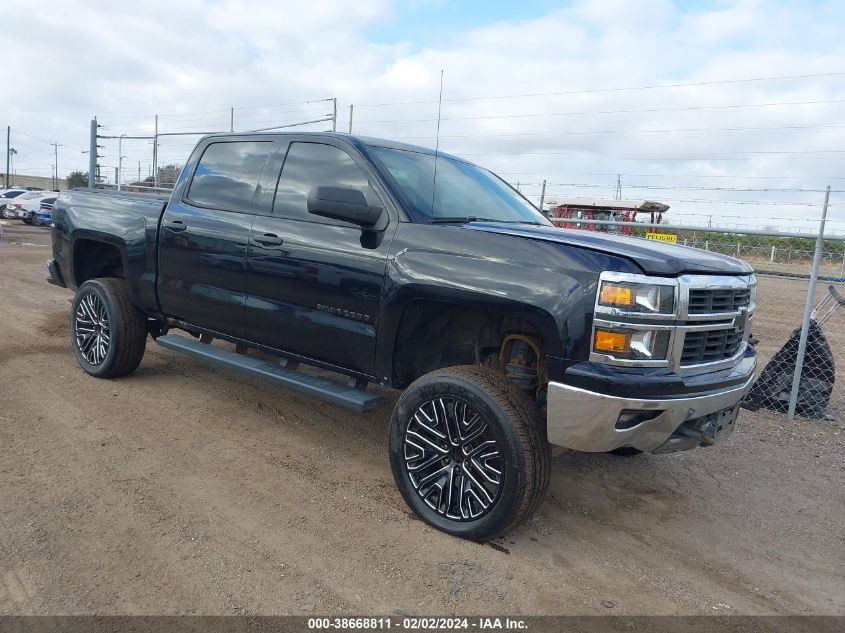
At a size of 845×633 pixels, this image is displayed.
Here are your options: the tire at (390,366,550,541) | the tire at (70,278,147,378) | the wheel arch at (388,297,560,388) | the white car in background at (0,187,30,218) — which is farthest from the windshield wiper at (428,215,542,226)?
the white car in background at (0,187,30,218)

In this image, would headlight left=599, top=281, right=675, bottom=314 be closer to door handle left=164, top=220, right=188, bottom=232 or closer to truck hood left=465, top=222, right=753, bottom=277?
truck hood left=465, top=222, right=753, bottom=277

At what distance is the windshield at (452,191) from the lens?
406 centimetres

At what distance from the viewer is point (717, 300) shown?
3.37 metres

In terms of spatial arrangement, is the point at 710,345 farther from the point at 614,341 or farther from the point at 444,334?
the point at 444,334

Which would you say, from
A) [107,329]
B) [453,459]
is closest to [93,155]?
[107,329]

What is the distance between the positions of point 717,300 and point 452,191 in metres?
1.79

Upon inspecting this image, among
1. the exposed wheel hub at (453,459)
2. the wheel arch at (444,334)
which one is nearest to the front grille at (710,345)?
the wheel arch at (444,334)

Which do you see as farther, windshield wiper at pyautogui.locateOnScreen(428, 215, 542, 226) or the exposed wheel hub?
windshield wiper at pyautogui.locateOnScreen(428, 215, 542, 226)

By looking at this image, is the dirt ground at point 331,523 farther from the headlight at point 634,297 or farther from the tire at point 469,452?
the headlight at point 634,297

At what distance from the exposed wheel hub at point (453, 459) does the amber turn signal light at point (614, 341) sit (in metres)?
0.71

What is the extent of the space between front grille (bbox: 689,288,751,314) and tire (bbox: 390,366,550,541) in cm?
93

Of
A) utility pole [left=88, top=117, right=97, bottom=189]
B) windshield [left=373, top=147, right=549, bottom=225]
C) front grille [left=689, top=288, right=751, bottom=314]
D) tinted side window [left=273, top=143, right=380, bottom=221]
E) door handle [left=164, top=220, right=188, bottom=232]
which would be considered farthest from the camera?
utility pole [left=88, top=117, right=97, bottom=189]

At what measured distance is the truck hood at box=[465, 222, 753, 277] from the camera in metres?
3.11

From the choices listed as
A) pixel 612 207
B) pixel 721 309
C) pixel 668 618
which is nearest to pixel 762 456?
pixel 721 309
